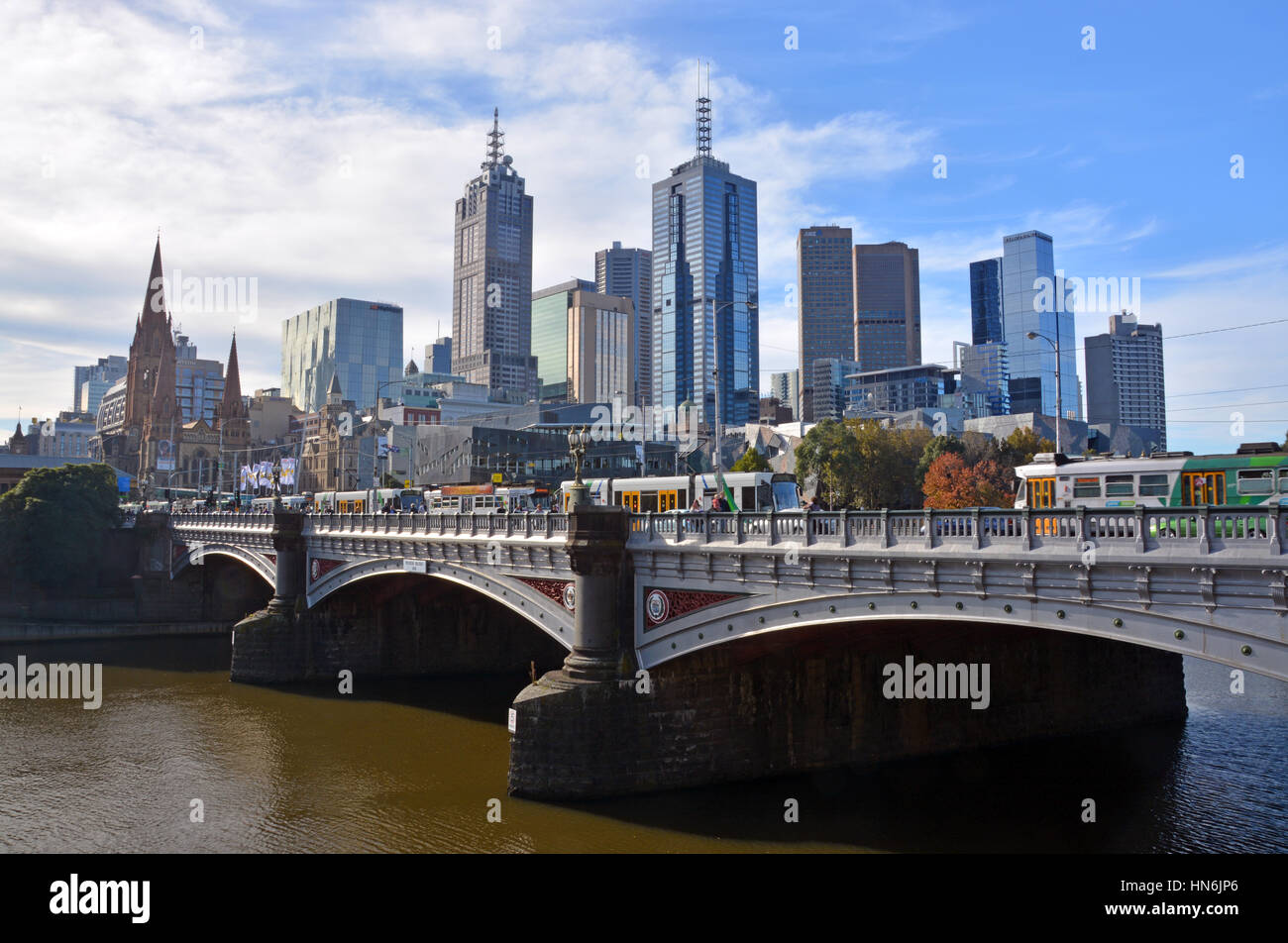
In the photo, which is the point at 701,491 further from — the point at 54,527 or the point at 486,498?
the point at 54,527

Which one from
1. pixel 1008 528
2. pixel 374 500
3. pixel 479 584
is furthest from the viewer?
pixel 374 500

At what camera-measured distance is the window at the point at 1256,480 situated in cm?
2288

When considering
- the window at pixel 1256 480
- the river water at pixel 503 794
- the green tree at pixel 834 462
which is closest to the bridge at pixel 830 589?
the river water at pixel 503 794

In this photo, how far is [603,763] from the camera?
80.4 feet

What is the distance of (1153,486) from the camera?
79.0ft

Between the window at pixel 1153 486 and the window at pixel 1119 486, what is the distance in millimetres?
252

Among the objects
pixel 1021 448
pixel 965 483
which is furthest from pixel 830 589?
pixel 1021 448

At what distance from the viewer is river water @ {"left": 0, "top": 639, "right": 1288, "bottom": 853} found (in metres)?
23.0

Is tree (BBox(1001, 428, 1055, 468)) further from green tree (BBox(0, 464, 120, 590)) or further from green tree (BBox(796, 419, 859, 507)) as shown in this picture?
green tree (BBox(0, 464, 120, 590))

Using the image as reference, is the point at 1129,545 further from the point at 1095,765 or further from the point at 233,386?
the point at 233,386

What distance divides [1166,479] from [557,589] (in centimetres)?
1742

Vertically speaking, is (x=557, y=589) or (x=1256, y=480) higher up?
(x=1256, y=480)
